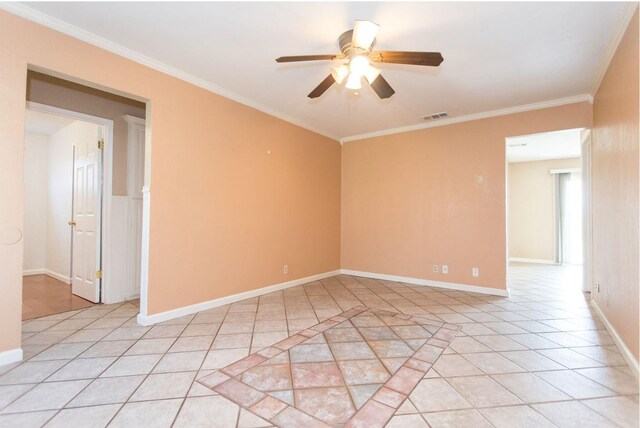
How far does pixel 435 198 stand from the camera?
472 cm

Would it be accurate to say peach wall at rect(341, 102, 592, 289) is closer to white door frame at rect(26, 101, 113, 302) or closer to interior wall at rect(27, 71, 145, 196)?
interior wall at rect(27, 71, 145, 196)

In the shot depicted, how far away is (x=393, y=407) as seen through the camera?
1678 millimetres

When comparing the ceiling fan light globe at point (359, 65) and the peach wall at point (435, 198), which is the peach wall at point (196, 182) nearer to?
the peach wall at point (435, 198)

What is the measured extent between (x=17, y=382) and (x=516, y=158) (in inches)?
349

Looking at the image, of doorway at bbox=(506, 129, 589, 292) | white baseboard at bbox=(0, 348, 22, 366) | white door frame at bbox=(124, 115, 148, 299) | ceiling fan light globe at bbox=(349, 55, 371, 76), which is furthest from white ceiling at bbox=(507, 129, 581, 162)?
white baseboard at bbox=(0, 348, 22, 366)

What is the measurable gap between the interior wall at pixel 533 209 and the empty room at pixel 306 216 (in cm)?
200

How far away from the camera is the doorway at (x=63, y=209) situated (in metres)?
3.67

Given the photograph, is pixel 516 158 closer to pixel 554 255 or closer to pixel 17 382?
pixel 554 255

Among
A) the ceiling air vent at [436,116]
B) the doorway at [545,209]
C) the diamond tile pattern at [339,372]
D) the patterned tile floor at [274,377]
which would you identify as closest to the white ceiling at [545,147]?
the doorway at [545,209]

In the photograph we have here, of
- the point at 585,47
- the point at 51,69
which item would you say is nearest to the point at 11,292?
the point at 51,69

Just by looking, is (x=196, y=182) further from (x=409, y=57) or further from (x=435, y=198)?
(x=435, y=198)

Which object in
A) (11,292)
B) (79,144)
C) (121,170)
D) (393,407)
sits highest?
(79,144)

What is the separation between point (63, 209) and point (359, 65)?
5145 millimetres

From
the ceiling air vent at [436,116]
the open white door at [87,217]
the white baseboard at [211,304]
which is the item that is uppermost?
the ceiling air vent at [436,116]
